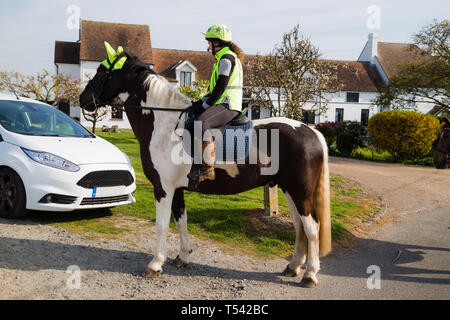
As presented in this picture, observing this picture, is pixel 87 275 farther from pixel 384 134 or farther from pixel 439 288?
pixel 384 134

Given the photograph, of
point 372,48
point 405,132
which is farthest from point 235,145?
point 372,48

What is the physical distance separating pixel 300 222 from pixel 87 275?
9.19ft

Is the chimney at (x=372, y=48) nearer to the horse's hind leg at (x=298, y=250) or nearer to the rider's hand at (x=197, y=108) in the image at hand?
the horse's hind leg at (x=298, y=250)

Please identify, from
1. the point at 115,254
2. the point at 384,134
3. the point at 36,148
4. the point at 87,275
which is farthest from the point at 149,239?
the point at 384,134

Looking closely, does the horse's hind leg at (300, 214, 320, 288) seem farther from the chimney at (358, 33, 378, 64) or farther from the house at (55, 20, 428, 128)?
the chimney at (358, 33, 378, 64)

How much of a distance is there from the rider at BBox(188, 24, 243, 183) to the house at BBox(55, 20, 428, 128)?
2827 centimetres

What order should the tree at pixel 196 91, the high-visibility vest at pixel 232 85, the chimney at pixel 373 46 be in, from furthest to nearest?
1. the chimney at pixel 373 46
2. the tree at pixel 196 91
3. the high-visibility vest at pixel 232 85

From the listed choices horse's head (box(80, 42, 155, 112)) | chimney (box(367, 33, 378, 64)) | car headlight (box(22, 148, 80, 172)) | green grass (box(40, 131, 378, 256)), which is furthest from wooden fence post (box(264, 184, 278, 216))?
chimney (box(367, 33, 378, 64))

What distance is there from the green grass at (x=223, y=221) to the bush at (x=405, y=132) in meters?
10.1

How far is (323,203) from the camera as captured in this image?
480 cm

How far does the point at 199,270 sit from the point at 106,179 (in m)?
2.45

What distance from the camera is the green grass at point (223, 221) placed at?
6.12 m

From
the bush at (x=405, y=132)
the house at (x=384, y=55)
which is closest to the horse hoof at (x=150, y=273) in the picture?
the bush at (x=405, y=132)
